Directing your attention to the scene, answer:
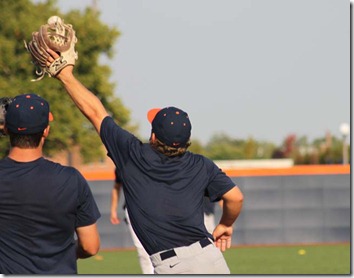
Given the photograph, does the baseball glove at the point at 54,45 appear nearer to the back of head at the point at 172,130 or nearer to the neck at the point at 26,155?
the back of head at the point at 172,130

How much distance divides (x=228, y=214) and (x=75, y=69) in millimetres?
36026

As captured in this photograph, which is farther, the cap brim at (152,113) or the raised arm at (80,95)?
the cap brim at (152,113)

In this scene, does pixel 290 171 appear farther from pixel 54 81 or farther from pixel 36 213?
pixel 54 81

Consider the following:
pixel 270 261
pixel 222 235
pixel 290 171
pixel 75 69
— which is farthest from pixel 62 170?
pixel 75 69

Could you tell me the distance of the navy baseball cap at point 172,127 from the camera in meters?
6.75

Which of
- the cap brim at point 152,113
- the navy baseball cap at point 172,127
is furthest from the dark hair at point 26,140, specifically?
the cap brim at point 152,113

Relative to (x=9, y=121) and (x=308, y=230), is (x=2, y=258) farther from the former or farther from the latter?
(x=308, y=230)

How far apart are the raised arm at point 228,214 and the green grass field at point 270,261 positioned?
7.12 m

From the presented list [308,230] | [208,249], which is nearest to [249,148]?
[308,230]

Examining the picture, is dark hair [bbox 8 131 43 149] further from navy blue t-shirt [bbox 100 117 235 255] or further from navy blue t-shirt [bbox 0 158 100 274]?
navy blue t-shirt [bbox 100 117 235 255]

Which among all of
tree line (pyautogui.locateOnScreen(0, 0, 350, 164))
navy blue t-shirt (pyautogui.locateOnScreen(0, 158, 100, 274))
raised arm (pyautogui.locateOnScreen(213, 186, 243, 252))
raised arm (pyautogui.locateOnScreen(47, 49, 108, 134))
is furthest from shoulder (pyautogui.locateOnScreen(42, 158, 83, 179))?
tree line (pyautogui.locateOnScreen(0, 0, 350, 164))

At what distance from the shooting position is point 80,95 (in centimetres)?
676

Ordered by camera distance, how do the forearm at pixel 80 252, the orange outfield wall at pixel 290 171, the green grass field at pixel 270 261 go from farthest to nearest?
the orange outfield wall at pixel 290 171 < the green grass field at pixel 270 261 < the forearm at pixel 80 252

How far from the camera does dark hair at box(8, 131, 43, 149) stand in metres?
5.60
